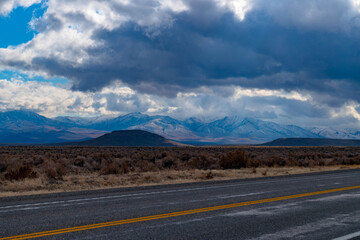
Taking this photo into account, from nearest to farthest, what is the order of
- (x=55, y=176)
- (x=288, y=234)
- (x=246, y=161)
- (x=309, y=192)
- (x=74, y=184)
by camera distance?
(x=288, y=234)
(x=309, y=192)
(x=74, y=184)
(x=55, y=176)
(x=246, y=161)

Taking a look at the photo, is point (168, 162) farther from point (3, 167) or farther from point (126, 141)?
point (126, 141)

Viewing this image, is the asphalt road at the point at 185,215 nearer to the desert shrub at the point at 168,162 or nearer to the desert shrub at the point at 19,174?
the desert shrub at the point at 19,174

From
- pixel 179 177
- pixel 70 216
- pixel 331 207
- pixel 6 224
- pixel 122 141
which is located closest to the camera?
pixel 6 224

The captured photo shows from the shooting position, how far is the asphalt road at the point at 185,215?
22.7 feet

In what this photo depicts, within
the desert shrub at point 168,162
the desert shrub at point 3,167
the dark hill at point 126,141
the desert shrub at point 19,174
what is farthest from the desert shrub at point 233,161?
the dark hill at point 126,141

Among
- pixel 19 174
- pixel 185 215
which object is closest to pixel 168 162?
pixel 19 174

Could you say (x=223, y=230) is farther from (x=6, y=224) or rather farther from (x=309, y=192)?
(x=309, y=192)

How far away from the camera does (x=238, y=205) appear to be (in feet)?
33.4

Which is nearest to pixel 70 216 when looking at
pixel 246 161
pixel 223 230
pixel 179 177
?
pixel 223 230

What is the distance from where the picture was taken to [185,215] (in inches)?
342

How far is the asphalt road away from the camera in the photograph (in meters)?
6.91

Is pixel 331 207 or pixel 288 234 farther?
pixel 331 207

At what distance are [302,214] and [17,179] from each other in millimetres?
14833

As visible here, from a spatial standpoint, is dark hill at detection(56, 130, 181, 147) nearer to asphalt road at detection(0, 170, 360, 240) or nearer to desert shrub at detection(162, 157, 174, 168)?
desert shrub at detection(162, 157, 174, 168)
